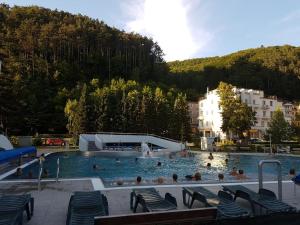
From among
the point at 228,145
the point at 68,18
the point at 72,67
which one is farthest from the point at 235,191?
the point at 68,18

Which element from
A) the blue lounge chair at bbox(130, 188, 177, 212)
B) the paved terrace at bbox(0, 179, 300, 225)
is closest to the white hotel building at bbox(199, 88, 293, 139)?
the paved terrace at bbox(0, 179, 300, 225)

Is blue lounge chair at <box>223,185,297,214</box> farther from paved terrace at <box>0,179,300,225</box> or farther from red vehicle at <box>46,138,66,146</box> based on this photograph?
red vehicle at <box>46,138,66,146</box>

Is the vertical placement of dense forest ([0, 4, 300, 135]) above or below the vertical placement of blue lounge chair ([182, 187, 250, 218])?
above

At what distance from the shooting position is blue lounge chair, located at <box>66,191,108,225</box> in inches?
276

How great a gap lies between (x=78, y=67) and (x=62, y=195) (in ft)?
224

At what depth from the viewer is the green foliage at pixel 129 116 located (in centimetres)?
4981

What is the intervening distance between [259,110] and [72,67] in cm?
4365

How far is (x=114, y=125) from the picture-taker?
168 feet

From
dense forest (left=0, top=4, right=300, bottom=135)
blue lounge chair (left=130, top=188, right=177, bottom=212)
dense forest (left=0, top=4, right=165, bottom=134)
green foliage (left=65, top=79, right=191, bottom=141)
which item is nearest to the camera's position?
blue lounge chair (left=130, top=188, right=177, bottom=212)

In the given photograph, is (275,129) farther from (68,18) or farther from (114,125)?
(68,18)

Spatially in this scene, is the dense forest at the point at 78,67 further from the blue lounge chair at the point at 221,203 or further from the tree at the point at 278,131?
the blue lounge chair at the point at 221,203

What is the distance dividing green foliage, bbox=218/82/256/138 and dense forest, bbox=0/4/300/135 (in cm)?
2194

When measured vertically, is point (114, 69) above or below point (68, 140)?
above

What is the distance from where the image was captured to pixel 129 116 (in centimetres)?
5122
